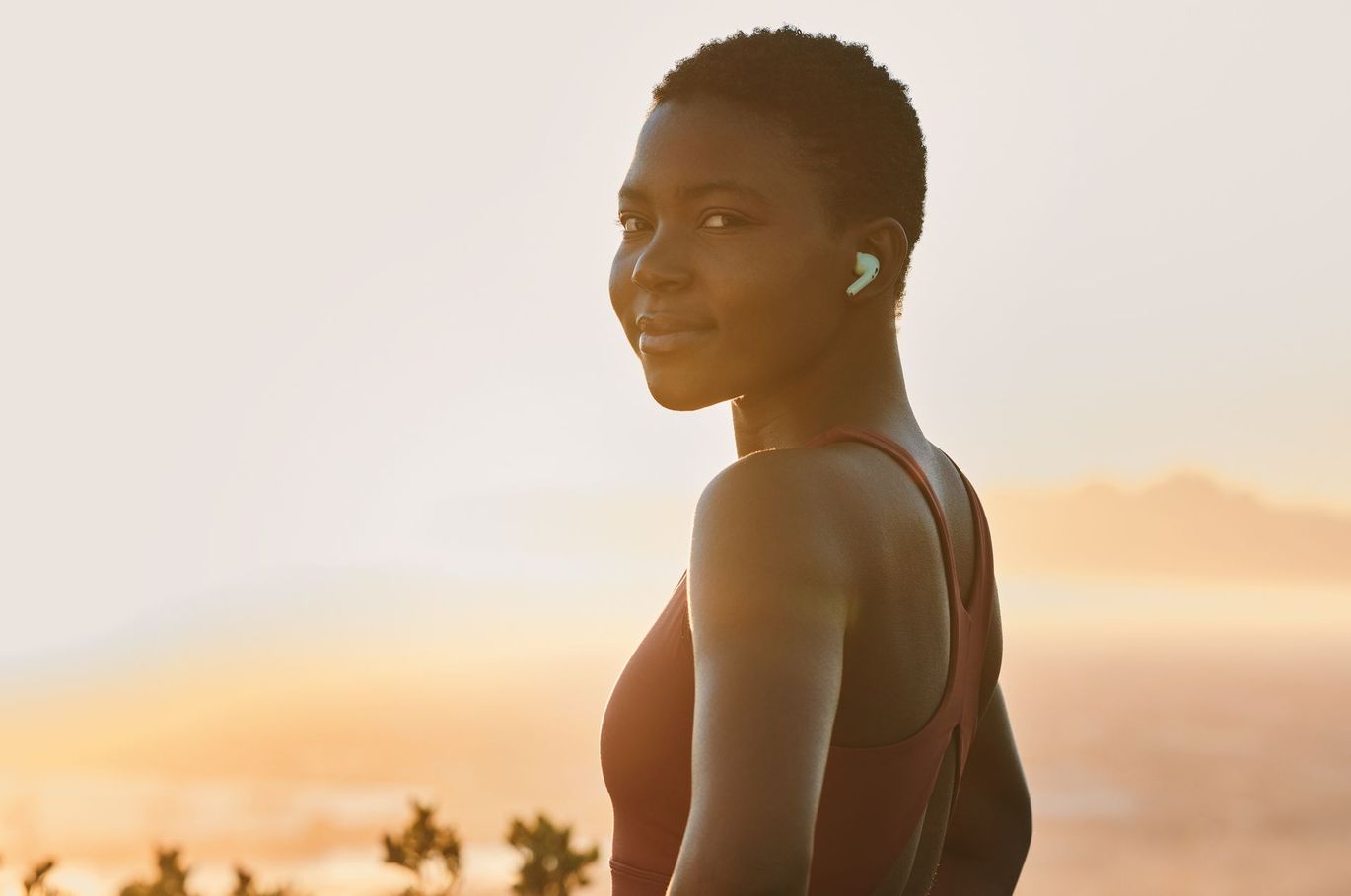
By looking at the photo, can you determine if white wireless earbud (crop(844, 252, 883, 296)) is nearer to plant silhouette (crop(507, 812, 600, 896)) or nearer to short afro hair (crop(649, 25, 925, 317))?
short afro hair (crop(649, 25, 925, 317))

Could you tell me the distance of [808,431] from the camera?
280 cm

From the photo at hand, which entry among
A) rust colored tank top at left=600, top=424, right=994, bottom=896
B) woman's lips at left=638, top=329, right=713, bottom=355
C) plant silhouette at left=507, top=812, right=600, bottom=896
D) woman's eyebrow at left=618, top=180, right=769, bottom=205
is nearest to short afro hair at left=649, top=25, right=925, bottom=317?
woman's eyebrow at left=618, top=180, right=769, bottom=205

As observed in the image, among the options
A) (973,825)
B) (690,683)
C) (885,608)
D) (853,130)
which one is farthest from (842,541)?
(973,825)

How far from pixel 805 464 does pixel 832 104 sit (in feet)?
2.32

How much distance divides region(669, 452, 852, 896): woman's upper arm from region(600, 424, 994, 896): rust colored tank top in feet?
0.88

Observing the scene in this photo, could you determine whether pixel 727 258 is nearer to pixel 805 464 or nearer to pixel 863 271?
pixel 863 271

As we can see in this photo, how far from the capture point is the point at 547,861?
667cm

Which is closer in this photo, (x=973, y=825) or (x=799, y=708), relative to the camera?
(x=799, y=708)

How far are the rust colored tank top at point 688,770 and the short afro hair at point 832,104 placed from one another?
0.44 metres

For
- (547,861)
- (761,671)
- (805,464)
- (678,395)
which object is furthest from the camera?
(547,861)

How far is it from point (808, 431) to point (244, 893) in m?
4.64

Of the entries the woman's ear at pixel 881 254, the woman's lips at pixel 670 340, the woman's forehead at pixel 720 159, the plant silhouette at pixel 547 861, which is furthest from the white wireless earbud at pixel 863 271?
the plant silhouette at pixel 547 861

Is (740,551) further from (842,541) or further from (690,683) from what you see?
(690,683)

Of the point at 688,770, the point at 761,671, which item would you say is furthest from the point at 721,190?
the point at 688,770
